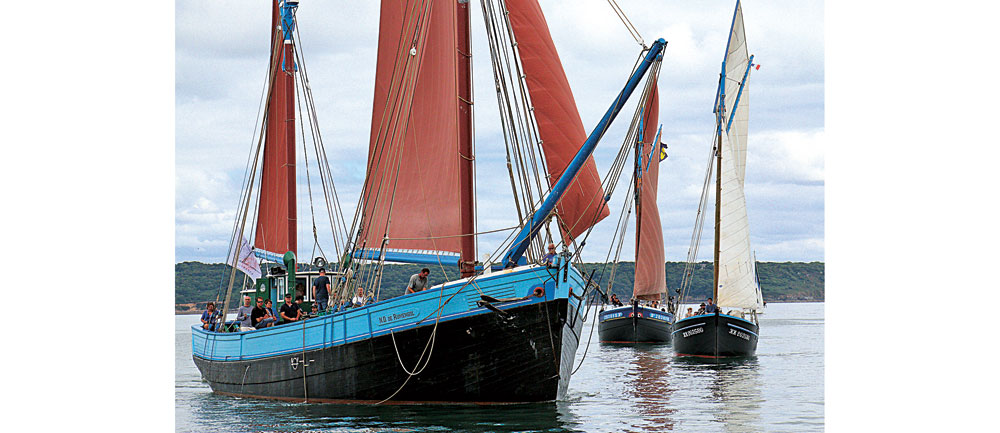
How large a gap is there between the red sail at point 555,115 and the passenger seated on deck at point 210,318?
10464 mm

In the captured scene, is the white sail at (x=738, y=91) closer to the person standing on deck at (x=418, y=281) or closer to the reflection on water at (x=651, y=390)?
the reflection on water at (x=651, y=390)

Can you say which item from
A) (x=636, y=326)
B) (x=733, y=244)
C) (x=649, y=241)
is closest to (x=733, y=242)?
(x=733, y=244)

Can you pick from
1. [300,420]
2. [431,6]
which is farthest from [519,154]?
[300,420]

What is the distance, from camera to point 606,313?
50969mm

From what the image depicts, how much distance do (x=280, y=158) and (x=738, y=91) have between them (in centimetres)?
1892

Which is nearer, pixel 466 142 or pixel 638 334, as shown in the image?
pixel 466 142

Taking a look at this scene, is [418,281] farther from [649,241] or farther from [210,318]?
[649,241]

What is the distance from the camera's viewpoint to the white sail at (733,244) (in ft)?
118

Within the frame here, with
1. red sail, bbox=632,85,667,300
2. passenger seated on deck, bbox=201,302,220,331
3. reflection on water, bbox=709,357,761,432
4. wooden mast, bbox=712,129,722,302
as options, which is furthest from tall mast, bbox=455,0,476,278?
red sail, bbox=632,85,667,300

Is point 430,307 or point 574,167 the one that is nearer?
point 574,167

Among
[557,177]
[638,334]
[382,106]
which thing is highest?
[382,106]

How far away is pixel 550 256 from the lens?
731 inches

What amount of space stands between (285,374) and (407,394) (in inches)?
129
